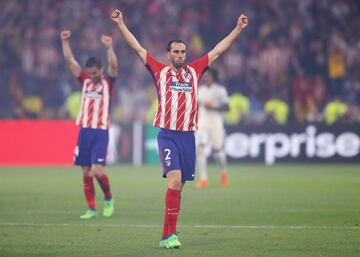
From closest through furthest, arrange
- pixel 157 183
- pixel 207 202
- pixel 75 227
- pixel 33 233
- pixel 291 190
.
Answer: pixel 33 233 < pixel 75 227 < pixel 207 202 < pixel 291 190 < pixel 157 183

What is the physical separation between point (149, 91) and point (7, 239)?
19.8m

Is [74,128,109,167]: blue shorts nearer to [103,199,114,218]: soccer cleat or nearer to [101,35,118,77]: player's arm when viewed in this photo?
[103,199,114,218]: soccer cleat

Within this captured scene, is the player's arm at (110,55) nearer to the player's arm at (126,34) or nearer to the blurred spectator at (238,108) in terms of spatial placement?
the player's arm at (126,34)

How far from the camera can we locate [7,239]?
38.0 ft

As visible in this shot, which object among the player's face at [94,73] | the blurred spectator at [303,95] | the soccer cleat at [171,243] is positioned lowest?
the soccer cleat at [171,243]

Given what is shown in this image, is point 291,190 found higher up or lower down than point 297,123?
lower down

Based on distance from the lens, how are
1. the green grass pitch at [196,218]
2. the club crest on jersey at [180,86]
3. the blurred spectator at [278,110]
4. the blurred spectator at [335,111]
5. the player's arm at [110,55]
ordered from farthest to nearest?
the blurred spectator at [278,110], the blurred spectator at [335,111], the player's arm at [110,55], the club crest on jersey at [180,86], the green grass pitch at [196,218]

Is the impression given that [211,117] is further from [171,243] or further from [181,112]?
[171,243]

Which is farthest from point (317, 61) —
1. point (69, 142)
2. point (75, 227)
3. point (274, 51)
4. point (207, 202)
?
point (75, 227)

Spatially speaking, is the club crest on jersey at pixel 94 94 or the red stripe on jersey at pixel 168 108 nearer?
the red stripe on jersey at pixel 168 108

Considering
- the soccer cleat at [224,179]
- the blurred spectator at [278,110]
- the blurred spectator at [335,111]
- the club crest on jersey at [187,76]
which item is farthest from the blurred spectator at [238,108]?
the club crest on jersey at [187,76]

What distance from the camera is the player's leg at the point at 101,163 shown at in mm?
14883

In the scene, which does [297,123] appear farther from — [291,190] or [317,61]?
[291,190]

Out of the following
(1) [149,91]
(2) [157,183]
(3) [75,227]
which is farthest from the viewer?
(1) [149,91]
